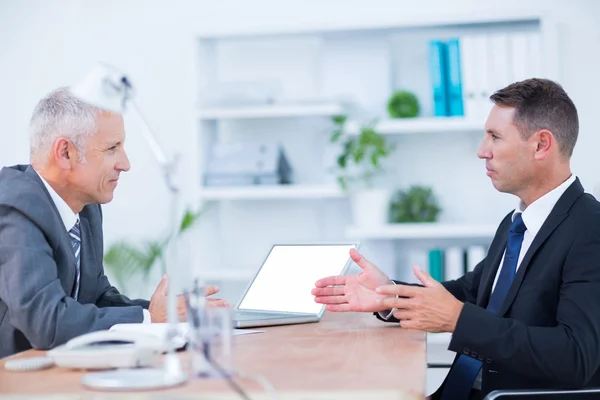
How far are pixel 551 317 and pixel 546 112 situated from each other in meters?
0.59

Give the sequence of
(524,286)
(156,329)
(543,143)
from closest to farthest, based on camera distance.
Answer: (156,329) < (524,286) < (543,143)

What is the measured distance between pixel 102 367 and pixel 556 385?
1.11m

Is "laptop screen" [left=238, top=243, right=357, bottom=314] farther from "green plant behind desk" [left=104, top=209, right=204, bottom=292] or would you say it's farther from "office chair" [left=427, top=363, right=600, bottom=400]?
"green plant behind desk" [left=104, top=209, right=204, bottom=292]

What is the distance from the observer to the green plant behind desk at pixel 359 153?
12.6ft

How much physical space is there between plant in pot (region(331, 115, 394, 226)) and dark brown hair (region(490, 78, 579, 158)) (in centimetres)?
151

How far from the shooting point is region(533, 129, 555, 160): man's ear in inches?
90.1

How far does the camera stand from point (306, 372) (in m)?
1.54

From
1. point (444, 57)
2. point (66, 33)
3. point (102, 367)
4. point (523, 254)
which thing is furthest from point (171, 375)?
point (66, 33)

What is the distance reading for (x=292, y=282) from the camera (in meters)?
2.40

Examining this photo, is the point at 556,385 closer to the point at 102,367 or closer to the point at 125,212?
the point at 102,367

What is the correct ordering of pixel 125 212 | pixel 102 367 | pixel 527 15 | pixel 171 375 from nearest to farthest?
pixel 171 375
pixel 102 367
pixel 527 15
pixel 125 212

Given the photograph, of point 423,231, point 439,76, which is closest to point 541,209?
point 423,231

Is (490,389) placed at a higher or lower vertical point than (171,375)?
lower

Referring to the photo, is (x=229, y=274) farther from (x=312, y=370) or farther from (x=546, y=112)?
(x=312, y=370)
